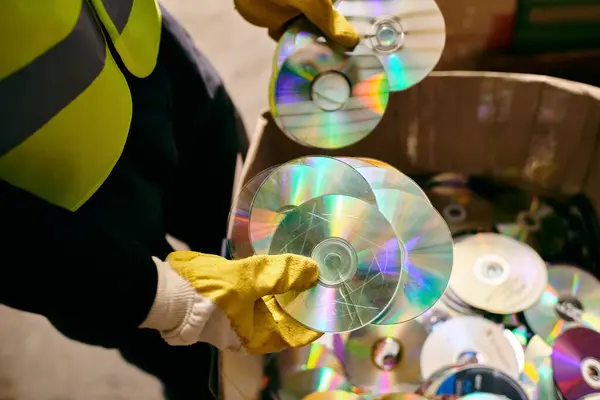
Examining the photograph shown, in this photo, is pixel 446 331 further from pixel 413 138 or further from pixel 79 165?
pixel 79 165

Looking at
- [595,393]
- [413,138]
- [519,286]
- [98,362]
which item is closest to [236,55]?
[413,138]

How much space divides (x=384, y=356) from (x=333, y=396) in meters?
0.13

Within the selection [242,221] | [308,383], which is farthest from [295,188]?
[308,383]

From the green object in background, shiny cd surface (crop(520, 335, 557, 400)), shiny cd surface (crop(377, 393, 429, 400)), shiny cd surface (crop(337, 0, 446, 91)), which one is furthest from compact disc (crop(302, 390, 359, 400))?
the green object in background

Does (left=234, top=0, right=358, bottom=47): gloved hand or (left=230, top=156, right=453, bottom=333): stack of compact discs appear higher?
(left=234, top=0, right=358, bottom=47): gloved hand

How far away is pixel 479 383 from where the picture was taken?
2.10 ft

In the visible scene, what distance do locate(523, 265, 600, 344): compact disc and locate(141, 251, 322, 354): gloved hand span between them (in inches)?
15.9

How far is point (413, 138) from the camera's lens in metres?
0.85

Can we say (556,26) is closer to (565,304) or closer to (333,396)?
(565,304)

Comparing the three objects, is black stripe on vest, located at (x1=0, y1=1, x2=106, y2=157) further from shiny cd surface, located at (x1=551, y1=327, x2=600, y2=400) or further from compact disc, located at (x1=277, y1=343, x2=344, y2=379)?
shiny cd surface, located at (x1=551, y1=327, x2=600, y2=400)

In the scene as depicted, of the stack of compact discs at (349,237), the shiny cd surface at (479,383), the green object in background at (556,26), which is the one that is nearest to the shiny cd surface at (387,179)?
the stack of compact discs at (349,237)

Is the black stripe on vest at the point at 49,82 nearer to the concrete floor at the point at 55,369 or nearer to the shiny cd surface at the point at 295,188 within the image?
the shiny cd surface at the point at 295,188

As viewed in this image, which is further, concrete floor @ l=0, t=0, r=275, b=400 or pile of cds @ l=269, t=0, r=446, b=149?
concrete floor @ l=0, t=0, r=275, b=400

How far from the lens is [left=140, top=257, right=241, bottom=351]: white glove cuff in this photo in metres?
0.48
